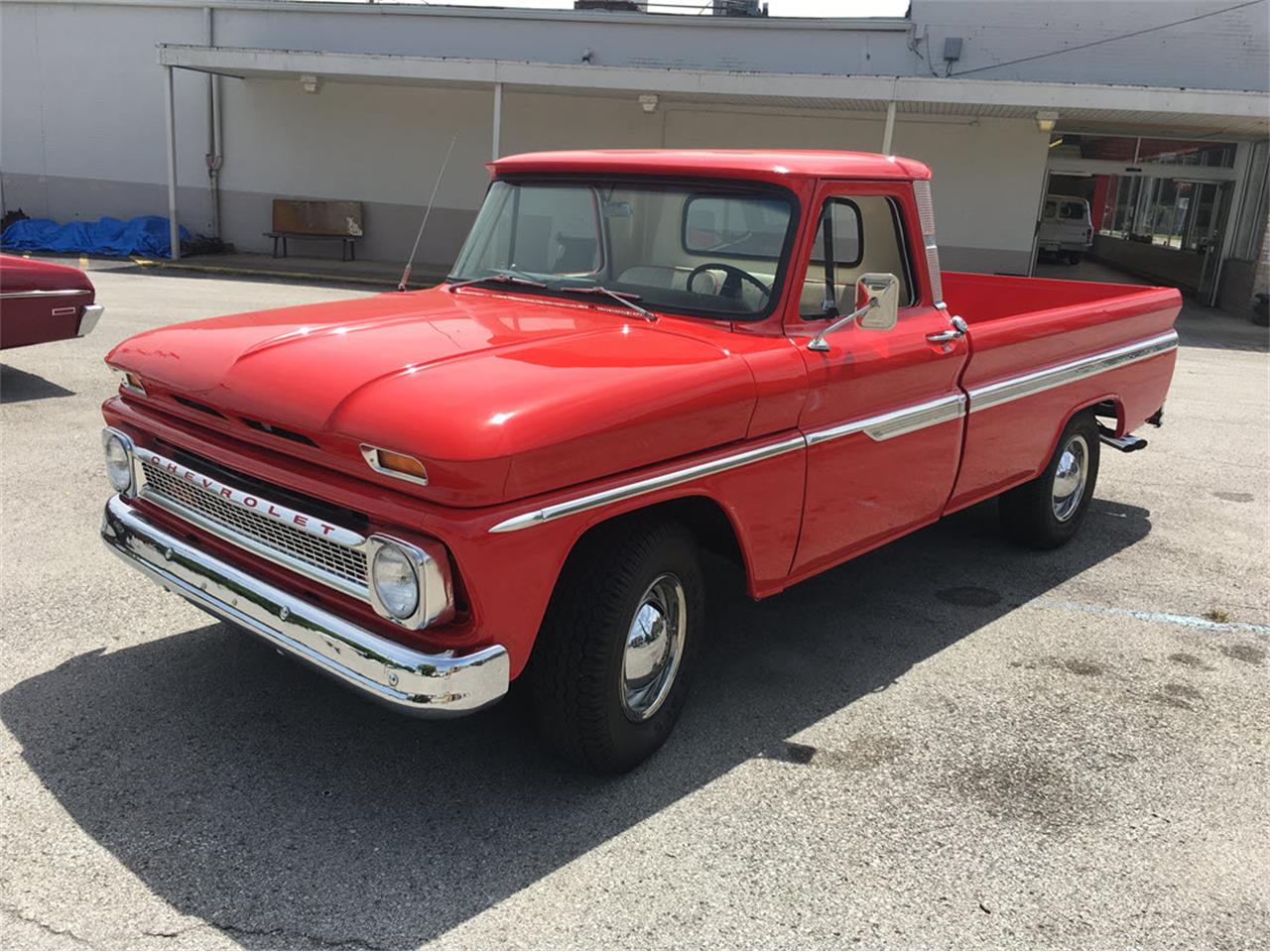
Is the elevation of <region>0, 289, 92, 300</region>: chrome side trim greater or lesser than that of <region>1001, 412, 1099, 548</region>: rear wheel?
greater

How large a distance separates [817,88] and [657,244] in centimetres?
1342

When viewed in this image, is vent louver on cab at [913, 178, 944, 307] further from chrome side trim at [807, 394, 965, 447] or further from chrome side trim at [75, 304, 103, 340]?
chrome side trim at [75, 304, 103, 340]

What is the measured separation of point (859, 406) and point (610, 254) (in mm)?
1114

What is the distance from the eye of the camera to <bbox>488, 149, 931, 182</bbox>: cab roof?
12.7 feet

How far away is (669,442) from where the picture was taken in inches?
124

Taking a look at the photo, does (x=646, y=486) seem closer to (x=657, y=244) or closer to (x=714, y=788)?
(x=714, y=788)

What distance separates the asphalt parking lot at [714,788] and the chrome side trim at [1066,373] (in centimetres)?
101

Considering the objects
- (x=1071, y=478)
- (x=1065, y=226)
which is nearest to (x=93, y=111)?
(x=1071, y=478)

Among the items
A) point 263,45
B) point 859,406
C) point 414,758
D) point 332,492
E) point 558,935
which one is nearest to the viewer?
point 558,935

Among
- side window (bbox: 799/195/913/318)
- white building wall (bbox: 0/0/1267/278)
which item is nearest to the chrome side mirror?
side window (bbox: 799/195/913/318)

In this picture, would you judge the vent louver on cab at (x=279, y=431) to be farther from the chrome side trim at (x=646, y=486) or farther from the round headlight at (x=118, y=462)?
the round headlight at (x=118, y=462)

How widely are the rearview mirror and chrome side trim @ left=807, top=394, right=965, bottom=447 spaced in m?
0.37

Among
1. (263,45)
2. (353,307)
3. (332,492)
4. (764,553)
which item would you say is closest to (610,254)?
(353,307)

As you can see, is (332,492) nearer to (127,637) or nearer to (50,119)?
(127,637)
